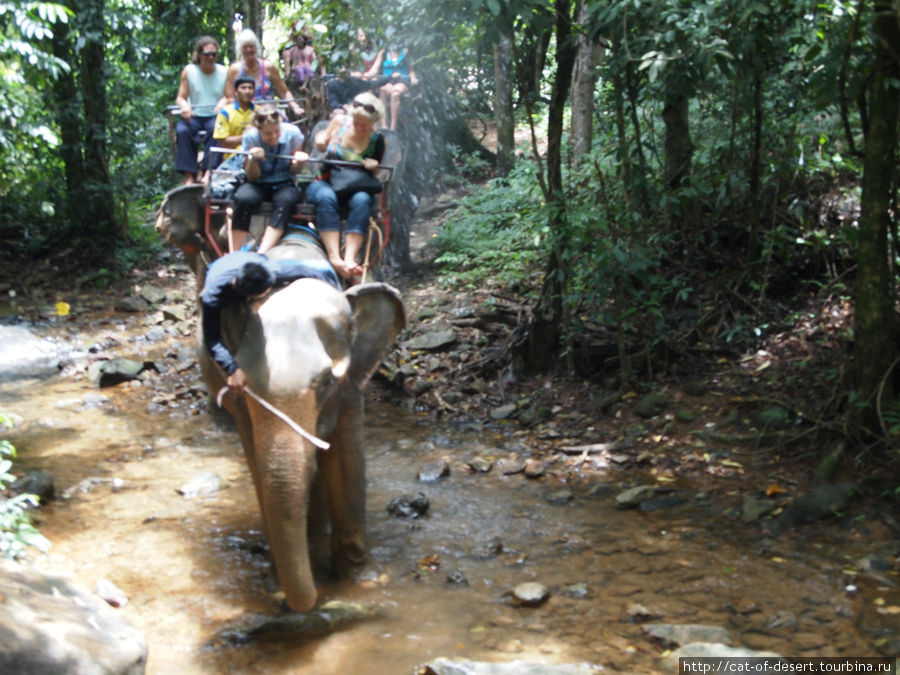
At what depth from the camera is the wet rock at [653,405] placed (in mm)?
7188

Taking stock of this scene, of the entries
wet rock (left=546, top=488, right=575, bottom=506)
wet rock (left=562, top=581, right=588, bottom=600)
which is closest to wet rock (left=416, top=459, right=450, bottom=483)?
wet rock (left=546, top=488, right=575, bottom=506)

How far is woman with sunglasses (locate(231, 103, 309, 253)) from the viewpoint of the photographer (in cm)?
589

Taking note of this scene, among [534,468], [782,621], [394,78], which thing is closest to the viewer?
[782,621]

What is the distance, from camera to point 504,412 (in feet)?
26.1

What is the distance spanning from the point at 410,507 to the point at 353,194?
2.15 metres

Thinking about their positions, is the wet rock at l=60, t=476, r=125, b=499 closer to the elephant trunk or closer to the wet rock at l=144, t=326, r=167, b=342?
the elephant trunk

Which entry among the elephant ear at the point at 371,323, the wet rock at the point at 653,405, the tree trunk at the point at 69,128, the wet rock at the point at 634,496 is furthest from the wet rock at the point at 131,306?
the wet rock at the point at 634,496

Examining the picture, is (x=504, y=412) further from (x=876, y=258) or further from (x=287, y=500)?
(x=287, y=500)

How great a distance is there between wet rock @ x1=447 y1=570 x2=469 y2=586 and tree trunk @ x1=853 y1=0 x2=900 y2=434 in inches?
108

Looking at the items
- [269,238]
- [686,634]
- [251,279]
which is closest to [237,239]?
[269,238]

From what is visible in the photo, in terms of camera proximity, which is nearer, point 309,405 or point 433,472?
point 309,405

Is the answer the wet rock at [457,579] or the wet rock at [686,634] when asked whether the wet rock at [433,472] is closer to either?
the wet rock at [457,579]

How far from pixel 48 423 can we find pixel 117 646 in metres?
4.96

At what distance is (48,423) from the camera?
8.03m
